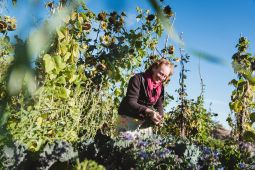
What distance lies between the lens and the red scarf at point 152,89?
4.42 meters

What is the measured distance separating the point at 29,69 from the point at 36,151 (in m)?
3.16

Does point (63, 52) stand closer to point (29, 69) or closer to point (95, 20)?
point (95, 20)

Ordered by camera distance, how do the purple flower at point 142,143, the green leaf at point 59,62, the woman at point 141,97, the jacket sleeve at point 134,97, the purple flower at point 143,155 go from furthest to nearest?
the woman at point 141,97
the jacket sleeve at point 134,97
the green leaf at point 59,62
the purple flower at point 142,143
the purple flower at point 143,155

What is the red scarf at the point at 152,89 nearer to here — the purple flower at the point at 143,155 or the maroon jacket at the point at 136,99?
the maroon jacket at the point at 136,99

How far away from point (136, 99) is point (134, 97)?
0.12 ft

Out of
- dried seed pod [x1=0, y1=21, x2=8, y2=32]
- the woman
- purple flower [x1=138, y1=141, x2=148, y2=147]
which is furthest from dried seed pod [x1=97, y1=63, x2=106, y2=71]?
purple flower [x1=138, y1=141, x2=148, y2=147]

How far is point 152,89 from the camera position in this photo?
4.46 metres

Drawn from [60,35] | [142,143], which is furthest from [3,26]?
[142,143]

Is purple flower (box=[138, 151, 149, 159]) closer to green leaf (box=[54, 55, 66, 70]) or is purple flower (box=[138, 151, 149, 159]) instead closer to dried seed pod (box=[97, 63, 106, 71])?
green leaf (box=[54, 55, 66, 70])

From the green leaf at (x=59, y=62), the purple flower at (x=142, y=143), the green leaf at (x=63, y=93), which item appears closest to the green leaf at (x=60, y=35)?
the green leaf at (x=59, y=62)

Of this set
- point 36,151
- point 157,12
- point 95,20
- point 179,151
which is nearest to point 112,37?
point 95,20

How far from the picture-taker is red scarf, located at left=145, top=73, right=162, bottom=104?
442 cm

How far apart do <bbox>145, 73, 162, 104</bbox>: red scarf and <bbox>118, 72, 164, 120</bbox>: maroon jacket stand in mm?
42

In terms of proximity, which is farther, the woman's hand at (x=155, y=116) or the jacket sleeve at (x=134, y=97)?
the jacket sleeve at (x=134, y=97)
